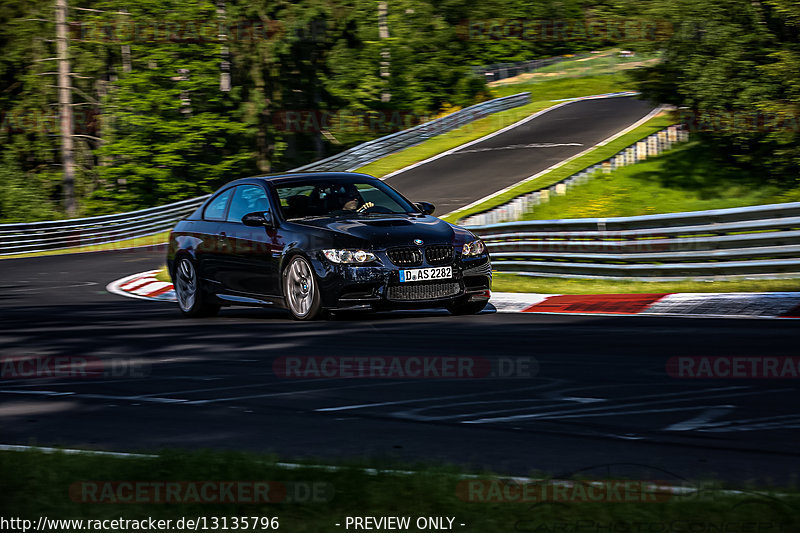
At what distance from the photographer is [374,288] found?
11227 millimetres

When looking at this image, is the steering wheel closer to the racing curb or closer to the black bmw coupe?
the black bmw coupe

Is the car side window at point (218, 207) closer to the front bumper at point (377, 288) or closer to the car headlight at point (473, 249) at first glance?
the front bumper at point (377, 288)

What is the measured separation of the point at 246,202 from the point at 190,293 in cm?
139

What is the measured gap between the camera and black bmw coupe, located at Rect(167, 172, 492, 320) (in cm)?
1126

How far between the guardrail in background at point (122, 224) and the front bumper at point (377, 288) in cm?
2550

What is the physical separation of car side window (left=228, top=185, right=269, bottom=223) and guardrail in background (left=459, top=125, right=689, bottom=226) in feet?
43.1

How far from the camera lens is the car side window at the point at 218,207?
43.9 feet

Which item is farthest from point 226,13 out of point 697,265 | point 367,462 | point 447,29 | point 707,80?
point 367,462

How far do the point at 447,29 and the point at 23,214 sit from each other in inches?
932

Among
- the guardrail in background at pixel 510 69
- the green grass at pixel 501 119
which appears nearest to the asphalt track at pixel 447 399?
the green grass at pixel 501 119

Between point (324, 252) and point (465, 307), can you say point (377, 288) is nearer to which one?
point (324, 252)

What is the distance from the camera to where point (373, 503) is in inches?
163

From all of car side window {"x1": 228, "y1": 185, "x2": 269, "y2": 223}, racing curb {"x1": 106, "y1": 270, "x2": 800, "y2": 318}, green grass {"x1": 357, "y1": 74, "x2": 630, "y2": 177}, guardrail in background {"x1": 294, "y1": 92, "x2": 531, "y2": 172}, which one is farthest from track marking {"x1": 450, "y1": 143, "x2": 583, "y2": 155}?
car side window {"x1": 228, "y1": 185, "x2": 269, "y2": 223}

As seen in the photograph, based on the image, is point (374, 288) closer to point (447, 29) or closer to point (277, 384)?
point (277, 384)
